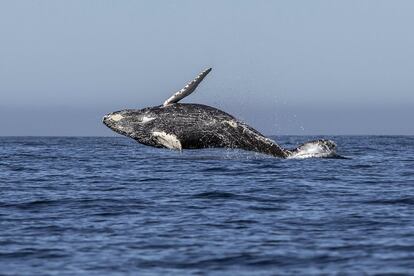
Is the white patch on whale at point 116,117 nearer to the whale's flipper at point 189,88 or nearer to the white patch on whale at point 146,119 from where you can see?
the white patch on whale at point 146,119

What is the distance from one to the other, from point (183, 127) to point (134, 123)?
177 cm

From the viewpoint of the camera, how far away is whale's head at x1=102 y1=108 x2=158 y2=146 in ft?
94.6

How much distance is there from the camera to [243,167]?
104 ft

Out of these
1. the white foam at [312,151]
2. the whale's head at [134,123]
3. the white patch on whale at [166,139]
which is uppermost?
the whale's head at [134,123]

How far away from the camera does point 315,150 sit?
31.7 metres

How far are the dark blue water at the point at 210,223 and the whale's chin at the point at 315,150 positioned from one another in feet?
8.07

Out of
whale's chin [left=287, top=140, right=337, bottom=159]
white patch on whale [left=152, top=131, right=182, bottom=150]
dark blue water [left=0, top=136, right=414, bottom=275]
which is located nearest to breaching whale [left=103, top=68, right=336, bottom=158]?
white patch on whale [left=152, top=131, right=182, bottom=150]

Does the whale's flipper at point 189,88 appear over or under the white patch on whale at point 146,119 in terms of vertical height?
over

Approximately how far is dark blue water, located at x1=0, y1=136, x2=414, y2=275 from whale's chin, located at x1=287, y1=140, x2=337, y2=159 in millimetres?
2459

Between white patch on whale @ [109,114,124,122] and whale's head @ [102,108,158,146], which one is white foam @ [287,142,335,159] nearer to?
whale's head @ [102,108,158,146]

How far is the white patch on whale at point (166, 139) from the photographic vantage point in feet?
93.5

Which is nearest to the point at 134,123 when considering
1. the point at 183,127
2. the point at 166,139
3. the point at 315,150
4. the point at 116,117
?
the point at 116,117

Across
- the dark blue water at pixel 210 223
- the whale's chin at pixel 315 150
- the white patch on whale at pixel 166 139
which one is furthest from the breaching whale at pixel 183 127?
the whale's chin at pixel 315 150

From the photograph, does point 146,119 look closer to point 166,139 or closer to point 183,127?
point 166,139
